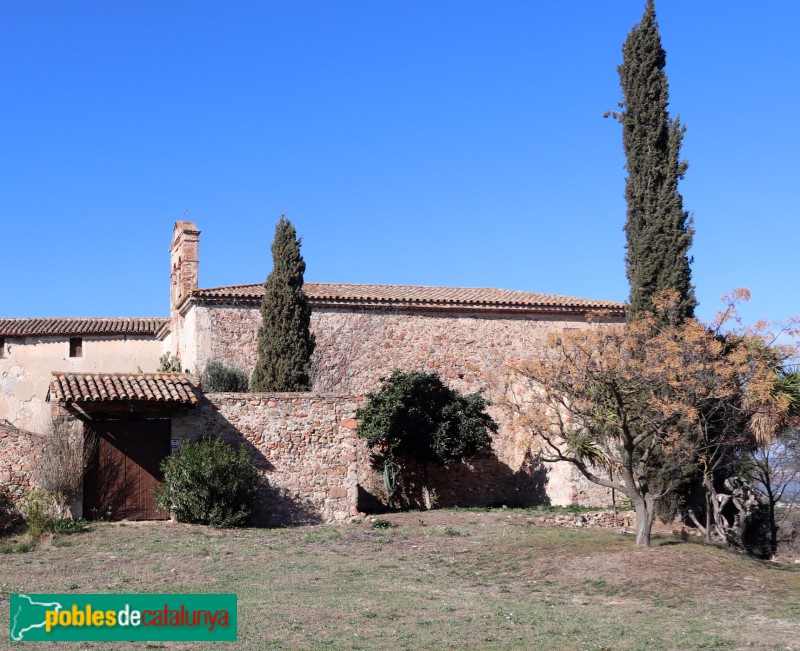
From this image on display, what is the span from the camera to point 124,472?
805 inches

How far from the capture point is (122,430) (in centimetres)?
2053

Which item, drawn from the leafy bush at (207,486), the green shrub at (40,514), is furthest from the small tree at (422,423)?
the green shrub at (40,514)

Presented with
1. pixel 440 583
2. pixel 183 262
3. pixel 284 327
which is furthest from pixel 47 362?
pixel 440 583

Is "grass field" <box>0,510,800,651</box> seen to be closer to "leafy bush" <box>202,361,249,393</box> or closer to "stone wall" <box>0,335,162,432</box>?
"leafy bush" <box>202,361,249,393</box>

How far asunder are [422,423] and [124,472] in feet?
26.3

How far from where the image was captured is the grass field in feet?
36.1

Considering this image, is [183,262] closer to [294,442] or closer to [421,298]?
[421,298]

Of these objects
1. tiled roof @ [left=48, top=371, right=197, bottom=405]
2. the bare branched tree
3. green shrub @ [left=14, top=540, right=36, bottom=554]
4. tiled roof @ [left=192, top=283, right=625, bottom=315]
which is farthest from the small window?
green shrub @ [left=14, top=540, right=36, bottom=554]

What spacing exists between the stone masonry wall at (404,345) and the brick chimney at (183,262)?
1.74 metres

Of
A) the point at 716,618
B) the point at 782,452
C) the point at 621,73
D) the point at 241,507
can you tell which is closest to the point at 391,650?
the point at 716,618

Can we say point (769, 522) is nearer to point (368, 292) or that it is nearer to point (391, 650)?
point (368, 292)

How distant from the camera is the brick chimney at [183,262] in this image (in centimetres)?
2931

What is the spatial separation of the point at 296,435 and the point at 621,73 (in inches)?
502

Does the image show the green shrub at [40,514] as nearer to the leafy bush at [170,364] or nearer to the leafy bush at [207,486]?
the leafy bush at [207,486]
